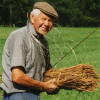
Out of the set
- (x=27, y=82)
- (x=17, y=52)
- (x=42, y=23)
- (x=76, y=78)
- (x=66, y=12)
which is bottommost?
(x=66, y=12)

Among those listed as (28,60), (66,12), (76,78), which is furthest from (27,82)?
(66,12)

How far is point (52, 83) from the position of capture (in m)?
2.54

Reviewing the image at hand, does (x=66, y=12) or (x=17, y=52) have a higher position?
(x=17, y=52)

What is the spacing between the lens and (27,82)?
2.37 meters

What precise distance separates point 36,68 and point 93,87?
69cm

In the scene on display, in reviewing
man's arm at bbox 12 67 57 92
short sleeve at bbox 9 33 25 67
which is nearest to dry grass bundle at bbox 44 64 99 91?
man's arm at bbox 12 67 57 92

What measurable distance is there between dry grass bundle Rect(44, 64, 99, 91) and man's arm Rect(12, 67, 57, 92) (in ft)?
0.43

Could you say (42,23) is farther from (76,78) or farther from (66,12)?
(66,12)

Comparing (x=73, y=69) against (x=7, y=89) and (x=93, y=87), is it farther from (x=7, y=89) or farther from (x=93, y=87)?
(x=7, y=89)

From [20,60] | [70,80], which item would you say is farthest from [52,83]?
[20,60]

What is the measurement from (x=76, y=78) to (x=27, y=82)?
1.79 feet

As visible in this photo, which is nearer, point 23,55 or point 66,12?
point 23,55

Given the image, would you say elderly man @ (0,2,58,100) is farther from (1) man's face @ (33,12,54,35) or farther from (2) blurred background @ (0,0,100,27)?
(2) blurred background @ (0,0,100,27)

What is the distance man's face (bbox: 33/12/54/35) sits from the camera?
2.55 metres
